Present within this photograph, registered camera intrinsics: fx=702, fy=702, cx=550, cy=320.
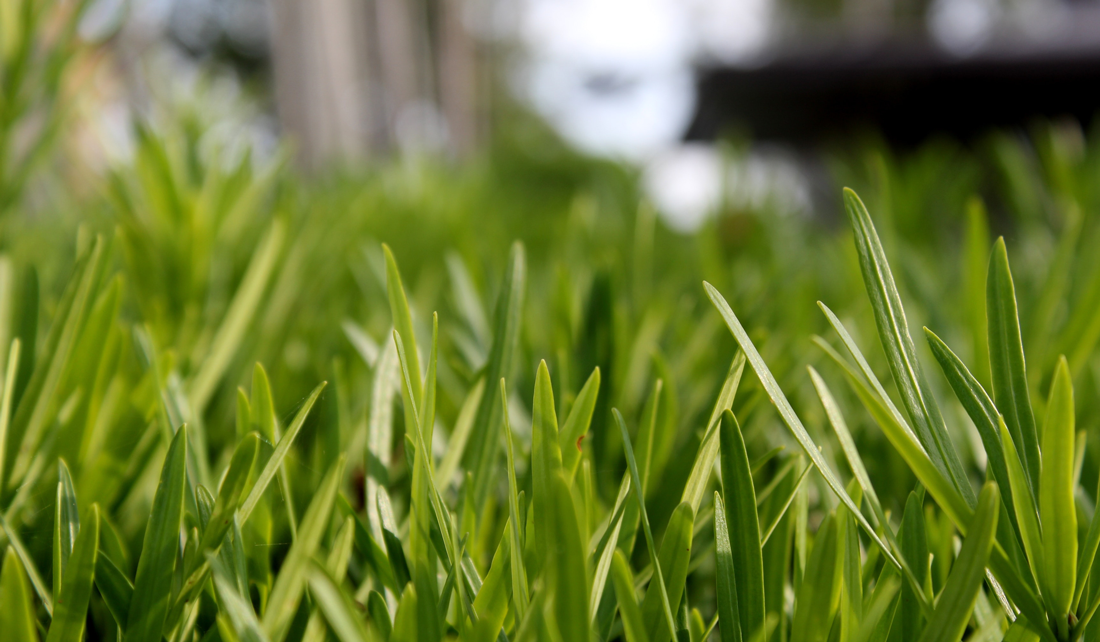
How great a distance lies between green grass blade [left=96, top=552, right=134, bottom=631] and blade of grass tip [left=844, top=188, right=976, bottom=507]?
7.3 inches

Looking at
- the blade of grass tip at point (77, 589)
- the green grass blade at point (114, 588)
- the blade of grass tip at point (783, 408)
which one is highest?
the blade of grass tip at point (783, 408)

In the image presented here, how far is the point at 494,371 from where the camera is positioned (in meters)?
0.22

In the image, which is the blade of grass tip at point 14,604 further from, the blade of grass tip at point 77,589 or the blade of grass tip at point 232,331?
the blade of grass tip at point 232,331

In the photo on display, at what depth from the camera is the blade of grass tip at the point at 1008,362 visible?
17 cm

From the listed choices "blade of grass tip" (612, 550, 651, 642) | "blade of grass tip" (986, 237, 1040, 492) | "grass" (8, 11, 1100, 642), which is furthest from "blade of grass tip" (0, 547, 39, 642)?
"blade of grass tip" (986, 237, 1040, 492)

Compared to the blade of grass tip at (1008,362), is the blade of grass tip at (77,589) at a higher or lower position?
lower

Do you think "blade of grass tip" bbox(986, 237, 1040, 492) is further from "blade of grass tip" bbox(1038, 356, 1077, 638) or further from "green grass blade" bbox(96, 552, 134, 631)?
"green grass blade" bbox(96, 552, 134, 631)

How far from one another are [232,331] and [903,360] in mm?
249

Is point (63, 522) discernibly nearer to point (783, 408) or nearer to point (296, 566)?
point (296, 566)

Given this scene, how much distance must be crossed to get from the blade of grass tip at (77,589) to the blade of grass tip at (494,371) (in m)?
0.10

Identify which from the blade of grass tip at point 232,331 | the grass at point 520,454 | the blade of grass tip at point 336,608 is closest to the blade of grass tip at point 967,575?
the grass at point 520,454

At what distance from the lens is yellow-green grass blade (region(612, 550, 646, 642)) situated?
0.12 metres

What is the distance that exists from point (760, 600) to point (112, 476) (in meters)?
0.20

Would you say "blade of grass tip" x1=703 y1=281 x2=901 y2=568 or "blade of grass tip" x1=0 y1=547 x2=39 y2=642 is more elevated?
"blade of grass tip" x1=703 y1=281 x2=901 y2=568
